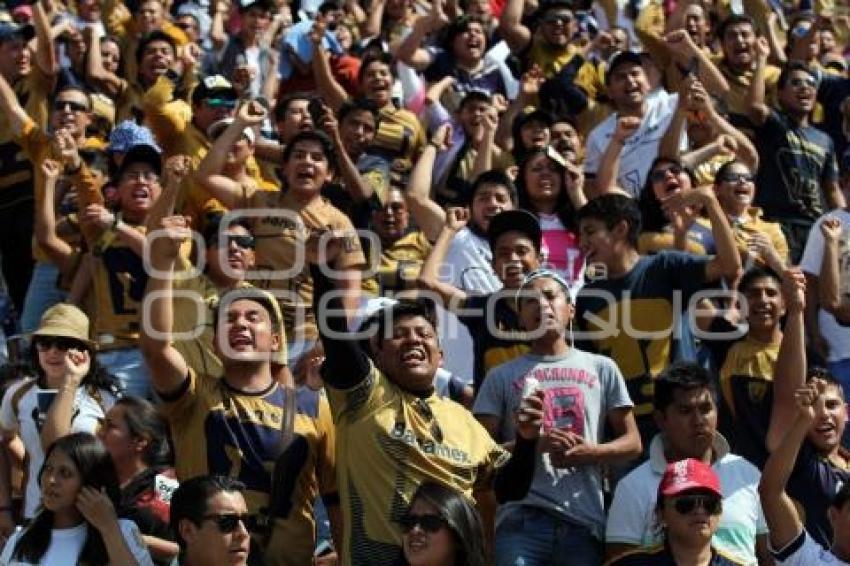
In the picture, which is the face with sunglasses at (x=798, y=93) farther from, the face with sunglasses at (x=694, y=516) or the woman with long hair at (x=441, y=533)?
the woman with long hair at (x=441, y=533)

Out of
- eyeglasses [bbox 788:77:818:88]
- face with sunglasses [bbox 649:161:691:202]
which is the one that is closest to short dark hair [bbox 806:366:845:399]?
face with sunglasses [bbox 649:161:691:202]

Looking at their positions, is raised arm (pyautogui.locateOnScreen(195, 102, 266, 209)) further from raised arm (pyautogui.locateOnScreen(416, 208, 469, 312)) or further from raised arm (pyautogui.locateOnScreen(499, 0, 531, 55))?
raised arm (pyautogui.locateOnScreen(499, 0, 531, 55))

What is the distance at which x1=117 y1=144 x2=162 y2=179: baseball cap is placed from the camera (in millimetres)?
9953

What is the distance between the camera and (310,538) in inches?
290

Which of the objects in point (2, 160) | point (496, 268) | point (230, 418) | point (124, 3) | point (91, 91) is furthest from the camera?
point (124, 3)

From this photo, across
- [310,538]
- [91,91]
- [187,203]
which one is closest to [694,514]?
[310,538]

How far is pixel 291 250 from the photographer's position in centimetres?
982

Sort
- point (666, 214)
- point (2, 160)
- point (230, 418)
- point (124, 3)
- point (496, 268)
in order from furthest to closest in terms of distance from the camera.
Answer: point (124, 3) < point (2, 160) < point (666, 214) < point (496, 268) < point (230, 418)

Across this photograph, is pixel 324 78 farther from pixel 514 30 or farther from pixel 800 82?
pixel 800 82

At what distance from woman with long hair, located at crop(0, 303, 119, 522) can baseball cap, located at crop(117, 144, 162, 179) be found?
145cm

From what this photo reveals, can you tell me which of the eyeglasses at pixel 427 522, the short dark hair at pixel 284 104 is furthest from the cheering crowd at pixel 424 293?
the short dark hair at pixel 284 104

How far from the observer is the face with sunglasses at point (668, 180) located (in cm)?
1040

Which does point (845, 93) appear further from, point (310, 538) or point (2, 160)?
point (310, 538)

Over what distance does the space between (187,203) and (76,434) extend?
11.2 feet
